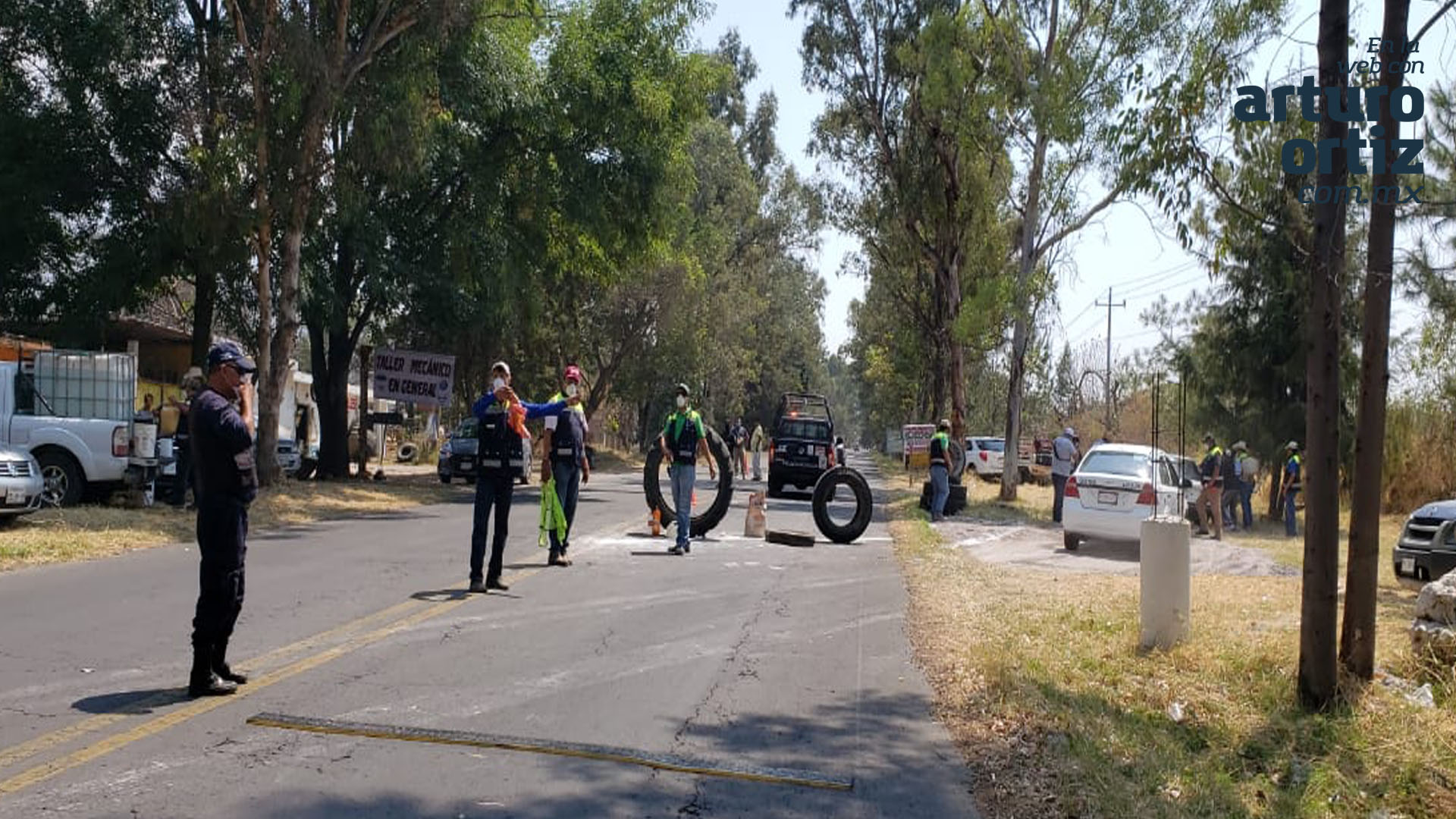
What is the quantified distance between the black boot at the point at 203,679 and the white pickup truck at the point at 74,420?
450 inches

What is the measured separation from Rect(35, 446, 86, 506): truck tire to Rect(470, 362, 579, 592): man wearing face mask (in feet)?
28.6

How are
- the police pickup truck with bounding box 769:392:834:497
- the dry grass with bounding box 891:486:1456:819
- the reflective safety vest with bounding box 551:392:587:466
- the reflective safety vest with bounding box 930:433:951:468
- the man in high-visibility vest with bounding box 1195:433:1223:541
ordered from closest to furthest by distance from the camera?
the dry grass with bounding box 891:486:1456:819 < the reflective safety vest with bounding box 551:392:587:466 < the man in high-visibility vest with bounding box 1195:433:1223:541 < the reflective safety vest with bounding box 930:433:951:468 < the police pickup truck with bounding box 769:392:834:497

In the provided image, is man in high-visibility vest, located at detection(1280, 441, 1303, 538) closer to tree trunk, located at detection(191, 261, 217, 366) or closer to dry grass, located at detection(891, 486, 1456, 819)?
dry grass, located at detection(891, 486, 1456, 819)

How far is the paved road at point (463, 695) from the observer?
5.28 meters

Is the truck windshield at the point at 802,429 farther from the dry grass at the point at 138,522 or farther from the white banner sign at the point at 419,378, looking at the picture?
the dry grass at the point at 138,522

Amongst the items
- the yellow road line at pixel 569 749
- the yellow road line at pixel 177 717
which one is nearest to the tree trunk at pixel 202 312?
the yellow road line at pixel 177 717

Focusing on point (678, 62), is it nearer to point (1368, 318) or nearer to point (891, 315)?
point (1368, 318)

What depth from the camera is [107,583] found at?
10945mm

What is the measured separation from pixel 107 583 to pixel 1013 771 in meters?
8.56

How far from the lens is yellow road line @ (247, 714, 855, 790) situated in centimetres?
578

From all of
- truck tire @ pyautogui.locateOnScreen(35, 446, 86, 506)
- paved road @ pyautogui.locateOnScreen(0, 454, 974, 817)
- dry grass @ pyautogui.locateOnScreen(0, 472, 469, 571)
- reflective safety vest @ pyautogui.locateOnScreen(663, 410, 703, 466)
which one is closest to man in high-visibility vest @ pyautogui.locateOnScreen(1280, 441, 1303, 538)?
reflective safety vest @ pyautogui.locateOnScreen(663, 410, 703, 466)

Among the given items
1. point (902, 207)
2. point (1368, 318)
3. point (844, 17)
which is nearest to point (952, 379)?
point (902, 207)

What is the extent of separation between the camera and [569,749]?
236 inches

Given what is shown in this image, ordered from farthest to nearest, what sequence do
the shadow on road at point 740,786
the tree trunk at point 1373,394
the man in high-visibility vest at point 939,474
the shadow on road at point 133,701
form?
the man in high-visibility vest at point 939,474
the tree trunk at point 1373,394
the shadow on road at point 133,701
the shadow on road at point 740,786
